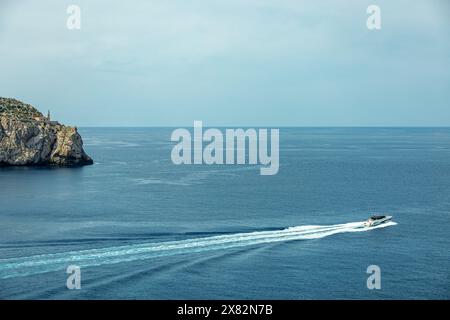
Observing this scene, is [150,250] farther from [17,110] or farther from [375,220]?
[17,110]

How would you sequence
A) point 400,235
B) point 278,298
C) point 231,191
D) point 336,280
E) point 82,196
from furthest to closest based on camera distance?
point 231,191, point 82,196, point 400,235, point 336,280, point 278,298

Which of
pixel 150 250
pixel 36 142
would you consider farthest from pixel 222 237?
pixel 36 142

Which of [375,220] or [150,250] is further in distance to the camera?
[375,220]

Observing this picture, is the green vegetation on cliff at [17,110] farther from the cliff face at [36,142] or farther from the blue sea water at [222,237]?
the blue sea water at [222,237]

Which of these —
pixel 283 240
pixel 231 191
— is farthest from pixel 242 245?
pixel 231 191

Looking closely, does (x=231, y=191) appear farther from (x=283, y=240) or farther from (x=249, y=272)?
(x=249, y=272)

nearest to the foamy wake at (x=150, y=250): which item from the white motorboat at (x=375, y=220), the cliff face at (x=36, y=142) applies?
the white motorboat at (x=375, y=220)
